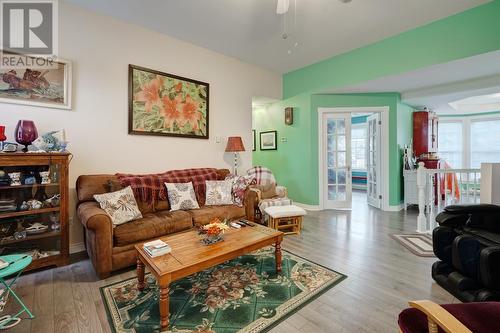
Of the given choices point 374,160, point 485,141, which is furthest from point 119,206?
point 485,141

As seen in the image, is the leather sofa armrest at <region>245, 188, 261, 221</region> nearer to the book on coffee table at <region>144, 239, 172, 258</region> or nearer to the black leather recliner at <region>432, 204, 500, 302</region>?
the book on coffee table at <region>144, 239, 172, 258</region>

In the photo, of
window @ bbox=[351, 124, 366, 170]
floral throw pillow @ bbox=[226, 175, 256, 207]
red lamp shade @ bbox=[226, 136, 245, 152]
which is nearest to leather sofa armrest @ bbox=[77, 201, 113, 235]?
floral throw pillow @ bbox=[226, 175, 256, 207]

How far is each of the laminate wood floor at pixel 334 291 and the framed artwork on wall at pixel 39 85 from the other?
1842 millimetres

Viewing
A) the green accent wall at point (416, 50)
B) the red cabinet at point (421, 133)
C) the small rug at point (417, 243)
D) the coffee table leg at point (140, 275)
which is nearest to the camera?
the coffee table leg at point (140, 275)

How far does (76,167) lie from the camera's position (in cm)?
277

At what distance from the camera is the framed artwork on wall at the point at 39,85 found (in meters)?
2.38

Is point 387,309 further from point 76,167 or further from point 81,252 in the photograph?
point 76,167

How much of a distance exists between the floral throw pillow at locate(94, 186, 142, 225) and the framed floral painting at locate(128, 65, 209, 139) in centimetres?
105

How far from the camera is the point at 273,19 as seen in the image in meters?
3.03

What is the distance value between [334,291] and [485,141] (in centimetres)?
741

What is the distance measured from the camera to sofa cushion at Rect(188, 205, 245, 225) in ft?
9.30

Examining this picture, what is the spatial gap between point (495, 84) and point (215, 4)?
15.2ft

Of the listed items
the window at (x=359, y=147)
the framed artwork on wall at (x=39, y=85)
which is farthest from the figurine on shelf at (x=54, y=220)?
the window at (x=359, y=147)

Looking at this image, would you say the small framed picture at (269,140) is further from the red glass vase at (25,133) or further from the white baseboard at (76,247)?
the red glass vase at (25,133)
